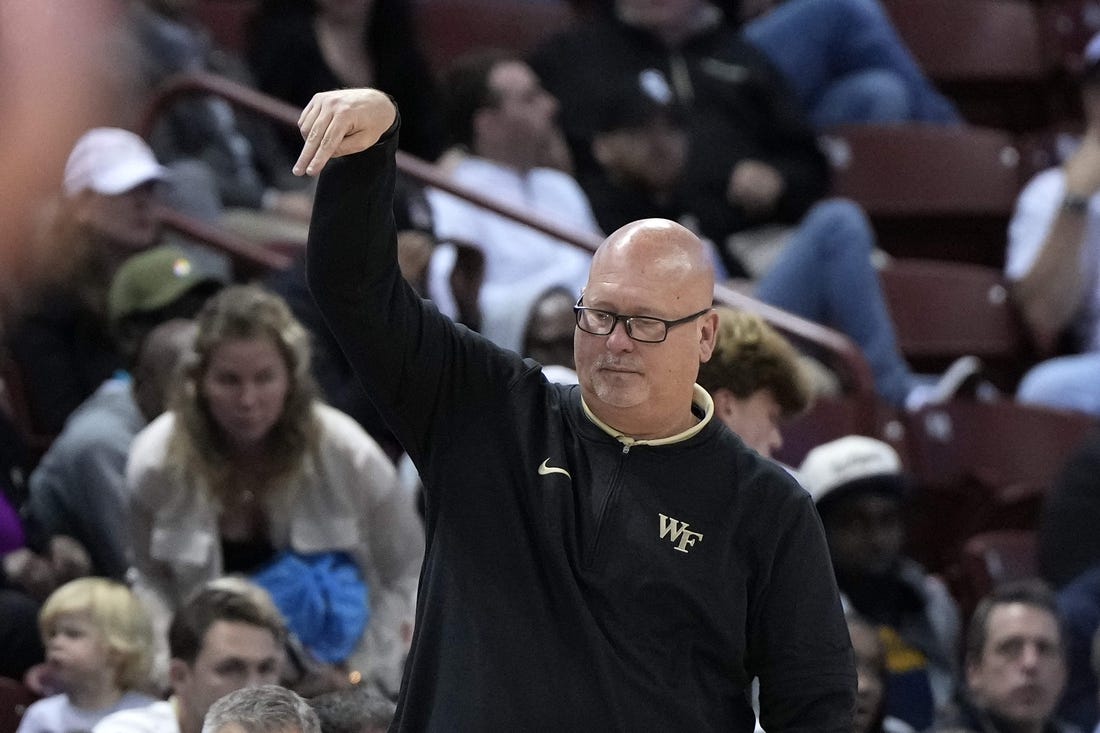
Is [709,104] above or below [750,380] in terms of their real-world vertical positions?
above

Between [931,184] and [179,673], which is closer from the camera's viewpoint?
[179,673]

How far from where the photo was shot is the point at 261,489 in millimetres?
4371

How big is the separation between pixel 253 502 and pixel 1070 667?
204 cm

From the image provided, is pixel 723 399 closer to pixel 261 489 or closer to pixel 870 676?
pixel 870 676

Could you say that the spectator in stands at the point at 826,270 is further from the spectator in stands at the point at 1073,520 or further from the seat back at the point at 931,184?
the seat back at the point at 931,184

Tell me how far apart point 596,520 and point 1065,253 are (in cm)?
442

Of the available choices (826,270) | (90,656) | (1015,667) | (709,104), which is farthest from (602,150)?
(90,656)

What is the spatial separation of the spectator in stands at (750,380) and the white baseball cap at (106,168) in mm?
2492

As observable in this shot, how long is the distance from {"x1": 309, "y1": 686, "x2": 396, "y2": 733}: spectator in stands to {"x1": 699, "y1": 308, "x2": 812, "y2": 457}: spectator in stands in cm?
80

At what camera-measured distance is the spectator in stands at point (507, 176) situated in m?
6.04

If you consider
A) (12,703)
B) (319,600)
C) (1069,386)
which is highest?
(1069,386)

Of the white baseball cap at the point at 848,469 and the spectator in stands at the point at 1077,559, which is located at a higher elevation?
the white baseball cap at the point at 848,469

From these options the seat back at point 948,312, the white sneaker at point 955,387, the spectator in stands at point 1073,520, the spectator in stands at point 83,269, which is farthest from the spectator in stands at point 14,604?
the seat back at point 948,312

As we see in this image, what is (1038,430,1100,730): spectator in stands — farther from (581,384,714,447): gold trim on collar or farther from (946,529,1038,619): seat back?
(581,384,714,447): gold trim on collar
